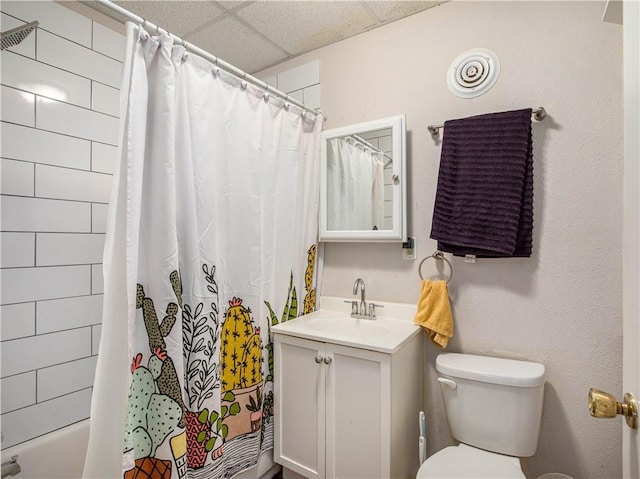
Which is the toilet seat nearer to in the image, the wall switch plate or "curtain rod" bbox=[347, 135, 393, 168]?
the wall switch plate

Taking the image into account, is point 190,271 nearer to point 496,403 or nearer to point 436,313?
point 436,313

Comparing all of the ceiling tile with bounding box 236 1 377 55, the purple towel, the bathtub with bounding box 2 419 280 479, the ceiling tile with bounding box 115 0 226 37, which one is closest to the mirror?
the purple towel

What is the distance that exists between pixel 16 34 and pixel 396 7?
62.7 inches

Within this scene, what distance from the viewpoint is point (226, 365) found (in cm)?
147

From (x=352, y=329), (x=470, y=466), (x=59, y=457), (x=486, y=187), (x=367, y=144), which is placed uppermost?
(x=367, y=144)

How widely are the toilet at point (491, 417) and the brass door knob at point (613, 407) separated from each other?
2.23ft

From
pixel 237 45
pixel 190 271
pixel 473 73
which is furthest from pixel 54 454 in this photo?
pixel 473 73

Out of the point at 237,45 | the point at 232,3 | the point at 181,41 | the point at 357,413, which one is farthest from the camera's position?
the point at 237,45

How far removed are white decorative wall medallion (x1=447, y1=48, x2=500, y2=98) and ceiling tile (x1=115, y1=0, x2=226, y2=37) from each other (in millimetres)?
1199

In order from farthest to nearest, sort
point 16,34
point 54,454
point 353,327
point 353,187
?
point 353,187, point 353,327, point 54,454, point 16,34

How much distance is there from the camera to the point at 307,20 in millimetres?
1779

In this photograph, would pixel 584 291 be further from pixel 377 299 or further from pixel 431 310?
pixel 377 299

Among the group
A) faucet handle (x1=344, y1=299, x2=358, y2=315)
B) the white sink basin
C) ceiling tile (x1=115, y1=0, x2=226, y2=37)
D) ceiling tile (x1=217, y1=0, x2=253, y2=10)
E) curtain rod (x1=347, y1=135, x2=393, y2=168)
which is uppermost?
ceiling tile (x1=115, y1=0, x2=226, y2=37)

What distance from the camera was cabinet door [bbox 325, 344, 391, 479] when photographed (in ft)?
4.33
